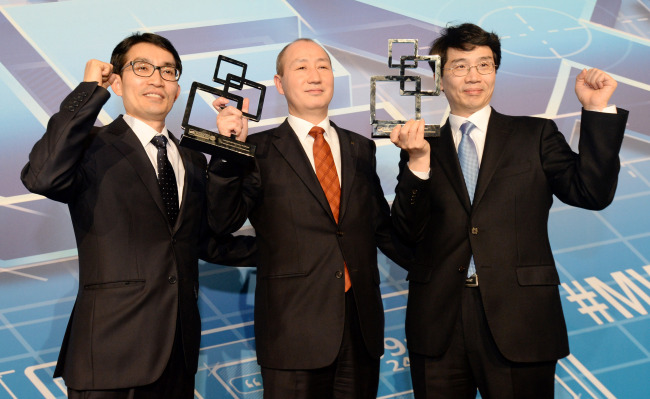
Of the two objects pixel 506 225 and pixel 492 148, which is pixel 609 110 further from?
pixel 506 225

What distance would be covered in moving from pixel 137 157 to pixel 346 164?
30.5 inches

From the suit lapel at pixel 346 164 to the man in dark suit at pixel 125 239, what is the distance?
1.76 ft

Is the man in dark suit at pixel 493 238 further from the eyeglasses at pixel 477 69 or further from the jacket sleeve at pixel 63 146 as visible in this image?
the jacket sleeve at pixel 63 146

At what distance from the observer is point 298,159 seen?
241 cm

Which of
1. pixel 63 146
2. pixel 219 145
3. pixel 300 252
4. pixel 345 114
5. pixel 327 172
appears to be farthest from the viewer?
pixel 345 114

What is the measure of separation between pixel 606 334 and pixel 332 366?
6.02 feet

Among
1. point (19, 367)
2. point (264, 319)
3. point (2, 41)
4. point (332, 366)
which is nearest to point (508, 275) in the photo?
point (332, 366)

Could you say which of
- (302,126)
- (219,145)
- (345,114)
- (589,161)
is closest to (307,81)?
(302,126)

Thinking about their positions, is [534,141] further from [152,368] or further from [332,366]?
[152,368]

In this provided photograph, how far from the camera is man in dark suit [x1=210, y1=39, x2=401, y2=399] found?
2254 mm

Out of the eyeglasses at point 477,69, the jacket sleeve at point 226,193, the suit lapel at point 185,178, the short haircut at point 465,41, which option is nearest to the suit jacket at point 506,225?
the eyeglasses at point 477,69

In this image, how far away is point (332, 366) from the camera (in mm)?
2303

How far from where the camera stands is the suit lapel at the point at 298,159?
92.6 inches

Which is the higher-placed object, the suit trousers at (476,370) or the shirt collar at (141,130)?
the shirt collar at (141,130)
